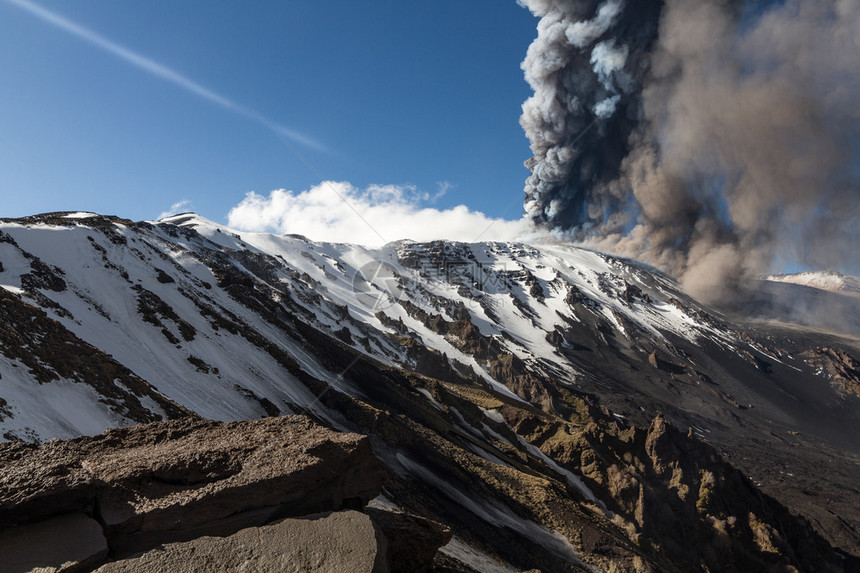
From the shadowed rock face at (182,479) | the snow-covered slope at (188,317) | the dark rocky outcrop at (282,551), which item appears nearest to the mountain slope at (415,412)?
the snow-covered slope at (188,317)

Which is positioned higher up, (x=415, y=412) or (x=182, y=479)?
(x=415, y=412)

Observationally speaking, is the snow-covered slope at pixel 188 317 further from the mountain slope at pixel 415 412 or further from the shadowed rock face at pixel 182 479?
the shadowed rock face at pixel 182 479

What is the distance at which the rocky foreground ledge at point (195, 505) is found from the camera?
493 centimetres

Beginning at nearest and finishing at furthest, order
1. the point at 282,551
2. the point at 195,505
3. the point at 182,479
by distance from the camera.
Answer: the point at 282,551 < the point at 195,505 < the point at 182,479

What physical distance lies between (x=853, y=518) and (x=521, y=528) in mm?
64544

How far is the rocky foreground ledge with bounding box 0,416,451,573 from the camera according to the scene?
4.93m

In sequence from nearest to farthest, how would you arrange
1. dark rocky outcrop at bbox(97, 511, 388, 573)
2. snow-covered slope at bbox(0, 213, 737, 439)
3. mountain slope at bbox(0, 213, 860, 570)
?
1. dark rocky outcrop at bbox(97, 511, 388, 573)
2. mountain slope at bbox(0, 213, 860, 570)
3. snow-covered slope at bbox(0, 213, 737, 439)

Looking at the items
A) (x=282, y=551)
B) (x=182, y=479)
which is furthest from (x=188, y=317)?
(x=282, y=551)

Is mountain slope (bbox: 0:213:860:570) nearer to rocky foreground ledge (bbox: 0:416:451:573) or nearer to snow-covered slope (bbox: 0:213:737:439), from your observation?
snow-covered slope (bbox: 0:213:737:439)

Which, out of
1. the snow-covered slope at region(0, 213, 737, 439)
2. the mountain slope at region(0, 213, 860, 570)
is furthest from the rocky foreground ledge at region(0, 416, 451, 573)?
the snow-covered slope at region(0, 213, 737, 439)

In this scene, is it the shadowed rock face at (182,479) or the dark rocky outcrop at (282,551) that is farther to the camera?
the shadowed rock face at (182,479)

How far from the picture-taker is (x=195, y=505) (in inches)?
221

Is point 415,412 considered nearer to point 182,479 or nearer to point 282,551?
point 182,479

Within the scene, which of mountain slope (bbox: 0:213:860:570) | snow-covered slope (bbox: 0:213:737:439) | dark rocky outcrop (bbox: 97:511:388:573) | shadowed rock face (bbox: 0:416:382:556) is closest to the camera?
dark rocky outcrop (bbox: 97:511:388:573)
